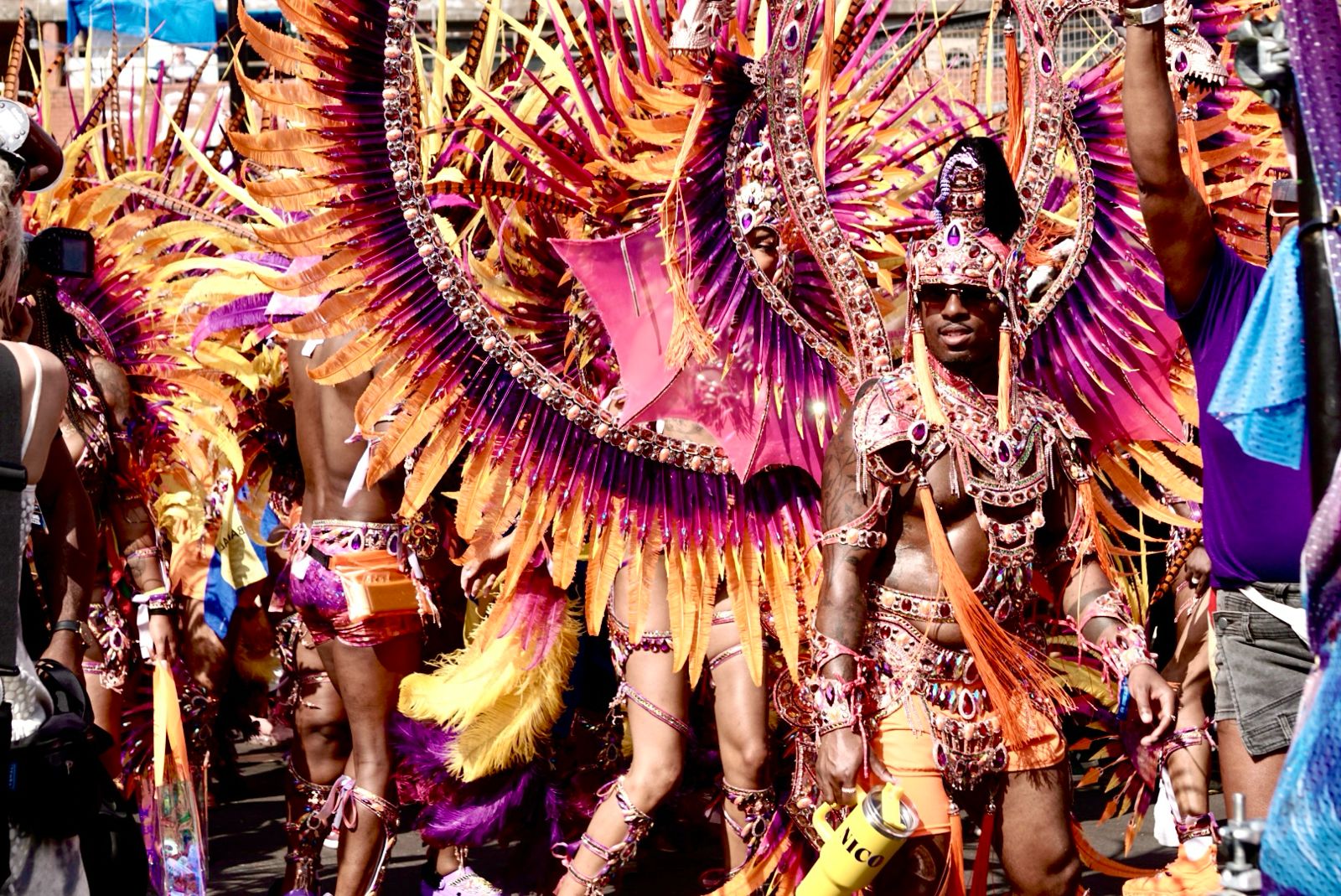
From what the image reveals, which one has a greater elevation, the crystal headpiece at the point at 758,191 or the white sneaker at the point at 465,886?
the crystal headpiece at the point at 758,191

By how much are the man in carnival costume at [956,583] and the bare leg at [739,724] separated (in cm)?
93

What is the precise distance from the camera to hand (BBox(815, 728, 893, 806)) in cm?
326

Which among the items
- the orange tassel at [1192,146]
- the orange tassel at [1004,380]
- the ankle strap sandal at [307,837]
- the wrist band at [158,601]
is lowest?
the ankle strap sandal at [307,837]

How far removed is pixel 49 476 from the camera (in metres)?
3.17

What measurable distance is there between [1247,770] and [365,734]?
2444 millimetres

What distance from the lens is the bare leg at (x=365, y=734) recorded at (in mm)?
4641

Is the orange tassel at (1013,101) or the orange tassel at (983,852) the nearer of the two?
the orange tassel at (983,852)

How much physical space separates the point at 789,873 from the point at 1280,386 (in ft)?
6.98

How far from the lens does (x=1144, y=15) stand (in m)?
2.69

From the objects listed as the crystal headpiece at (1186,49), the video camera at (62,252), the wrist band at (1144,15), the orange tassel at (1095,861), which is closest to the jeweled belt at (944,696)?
the orange tassel at (1095,861)

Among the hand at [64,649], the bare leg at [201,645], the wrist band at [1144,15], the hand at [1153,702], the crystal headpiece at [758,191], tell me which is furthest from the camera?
the bare leg at [201,645]

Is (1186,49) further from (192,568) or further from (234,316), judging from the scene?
(192,568)

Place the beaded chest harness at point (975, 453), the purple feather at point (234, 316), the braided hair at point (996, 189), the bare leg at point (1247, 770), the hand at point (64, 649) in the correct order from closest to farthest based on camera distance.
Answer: the bare leg at point (1247, 770), the hand at point (64, 649), the beaded chest harness at point (975, 453), the braided hair at point (996, 189), the purple feather at point (234, 316)

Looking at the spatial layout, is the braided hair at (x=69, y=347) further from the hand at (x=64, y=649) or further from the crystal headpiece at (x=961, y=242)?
the crystal headpiece at (x=961, y=242)
